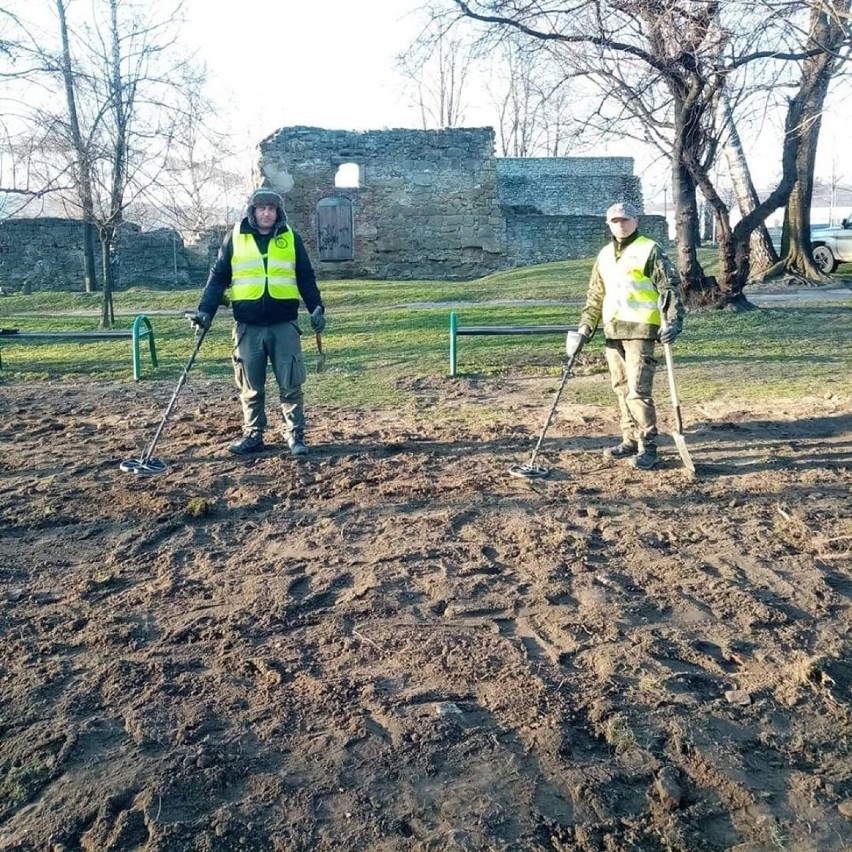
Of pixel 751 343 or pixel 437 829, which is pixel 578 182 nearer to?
pixel 751 343

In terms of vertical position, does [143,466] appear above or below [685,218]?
below

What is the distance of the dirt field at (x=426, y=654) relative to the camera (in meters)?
2.94

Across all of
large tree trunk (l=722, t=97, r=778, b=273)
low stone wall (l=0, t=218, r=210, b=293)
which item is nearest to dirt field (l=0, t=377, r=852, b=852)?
large tree trunk (l=722, t=97, r=778, b=273)

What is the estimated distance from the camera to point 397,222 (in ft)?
95.5

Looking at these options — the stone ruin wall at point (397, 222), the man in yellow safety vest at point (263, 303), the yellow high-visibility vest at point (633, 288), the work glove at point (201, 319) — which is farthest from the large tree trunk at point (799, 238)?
the work glove at point (201, 319)

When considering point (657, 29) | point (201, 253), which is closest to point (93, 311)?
point (201, 253)

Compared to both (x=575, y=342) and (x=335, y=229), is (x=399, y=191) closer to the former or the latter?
(x=335, y=229)

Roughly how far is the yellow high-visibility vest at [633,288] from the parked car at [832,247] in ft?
54.8

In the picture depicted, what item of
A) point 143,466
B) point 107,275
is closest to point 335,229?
point 107,275

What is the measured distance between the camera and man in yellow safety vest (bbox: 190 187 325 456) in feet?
23.2

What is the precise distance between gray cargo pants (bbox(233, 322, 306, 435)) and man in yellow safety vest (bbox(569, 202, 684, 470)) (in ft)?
7.87

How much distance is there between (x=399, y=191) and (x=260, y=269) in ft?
74.5

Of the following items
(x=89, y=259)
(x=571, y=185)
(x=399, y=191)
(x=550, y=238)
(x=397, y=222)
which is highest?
A: (x=571, y=185)

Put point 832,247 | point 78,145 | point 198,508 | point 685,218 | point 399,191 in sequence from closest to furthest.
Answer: point 198,508 < point 685,218 < point 78,145 < point 832,247 < point 399,191
